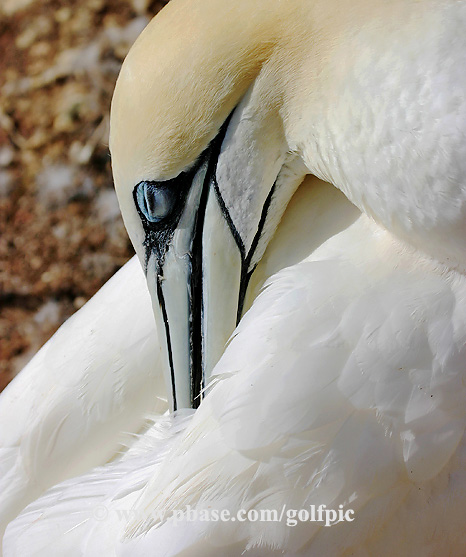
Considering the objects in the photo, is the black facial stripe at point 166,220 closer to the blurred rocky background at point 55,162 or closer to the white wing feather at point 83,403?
the white wing feather at point 83,403

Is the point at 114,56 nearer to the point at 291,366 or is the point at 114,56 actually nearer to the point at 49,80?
the point at 49,80

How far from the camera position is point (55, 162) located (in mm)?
3096

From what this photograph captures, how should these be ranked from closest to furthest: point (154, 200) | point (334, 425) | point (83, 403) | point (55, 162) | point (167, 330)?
point (334, 425) → point (154, 200) → point (167, 330) → point (83, 403) → point (55, 162)

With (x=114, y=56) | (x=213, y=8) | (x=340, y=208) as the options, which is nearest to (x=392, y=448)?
(x=340, y=208)

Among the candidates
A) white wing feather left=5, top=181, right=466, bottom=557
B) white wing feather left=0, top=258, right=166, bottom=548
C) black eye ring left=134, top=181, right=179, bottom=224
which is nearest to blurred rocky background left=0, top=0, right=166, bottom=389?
white wing feather left=0, top=258, right=166, bottom=548

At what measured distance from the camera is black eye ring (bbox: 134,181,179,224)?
1.46 metres

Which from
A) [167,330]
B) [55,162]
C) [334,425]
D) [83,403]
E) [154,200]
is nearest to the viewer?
[334,425]

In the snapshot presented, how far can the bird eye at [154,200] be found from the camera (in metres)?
1.46

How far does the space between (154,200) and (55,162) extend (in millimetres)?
1726

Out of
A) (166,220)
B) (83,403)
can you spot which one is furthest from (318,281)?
(83,403)

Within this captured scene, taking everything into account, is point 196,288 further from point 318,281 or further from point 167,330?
point 318,281

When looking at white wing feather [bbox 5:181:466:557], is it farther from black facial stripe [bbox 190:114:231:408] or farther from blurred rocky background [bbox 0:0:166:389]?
blurred rocky background [bbox 0:0:166:389]

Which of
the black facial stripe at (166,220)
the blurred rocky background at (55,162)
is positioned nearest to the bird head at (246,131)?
the black facial stripe at (166,220)

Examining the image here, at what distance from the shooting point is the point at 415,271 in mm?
1391
